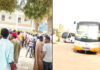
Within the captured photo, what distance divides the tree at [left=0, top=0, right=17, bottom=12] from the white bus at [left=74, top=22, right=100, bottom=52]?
90 centimetres

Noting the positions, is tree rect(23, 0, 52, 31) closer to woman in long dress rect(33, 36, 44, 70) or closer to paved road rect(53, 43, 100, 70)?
woman in long dress rect(33, 36, 44, 70)

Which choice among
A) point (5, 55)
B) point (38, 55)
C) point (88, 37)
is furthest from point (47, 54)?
point (5, 55)

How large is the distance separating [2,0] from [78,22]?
1.03 metres

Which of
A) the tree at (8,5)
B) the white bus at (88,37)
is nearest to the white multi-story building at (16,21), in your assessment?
the tree at (8,5)

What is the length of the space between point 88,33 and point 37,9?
29.3 inches

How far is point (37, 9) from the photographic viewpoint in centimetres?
282

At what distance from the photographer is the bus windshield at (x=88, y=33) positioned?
8.67 ft

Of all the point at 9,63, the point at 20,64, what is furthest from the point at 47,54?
the point at 9,63

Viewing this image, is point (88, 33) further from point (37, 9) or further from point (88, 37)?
point (37, 9)

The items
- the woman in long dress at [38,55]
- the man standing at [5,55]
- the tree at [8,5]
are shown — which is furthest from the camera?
the woman in long dress at [38,55]

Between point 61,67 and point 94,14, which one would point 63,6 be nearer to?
point 94,14

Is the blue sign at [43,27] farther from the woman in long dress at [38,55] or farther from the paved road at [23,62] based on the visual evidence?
the paved road at [23,62]

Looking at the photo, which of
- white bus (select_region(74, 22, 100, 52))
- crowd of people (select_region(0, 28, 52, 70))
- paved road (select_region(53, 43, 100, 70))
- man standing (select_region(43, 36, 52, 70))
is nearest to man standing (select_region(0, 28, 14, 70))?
crowd of people (select_region(0, 28, 52, 70))

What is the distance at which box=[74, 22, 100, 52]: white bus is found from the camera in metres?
2.60
